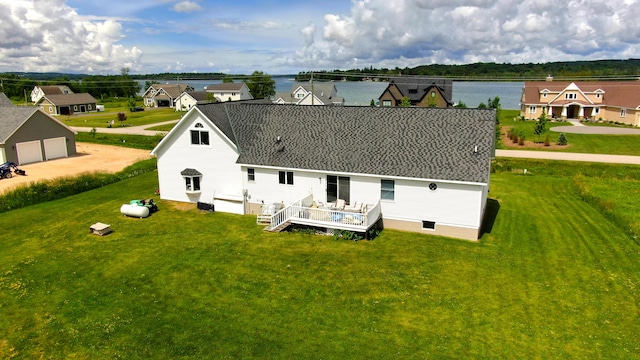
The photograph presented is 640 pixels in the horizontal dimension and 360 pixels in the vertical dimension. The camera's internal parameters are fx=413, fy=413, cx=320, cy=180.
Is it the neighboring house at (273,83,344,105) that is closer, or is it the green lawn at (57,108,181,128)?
the green lawn at (57,108,181,128)

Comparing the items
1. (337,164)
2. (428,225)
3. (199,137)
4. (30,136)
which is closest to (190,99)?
(30,136)

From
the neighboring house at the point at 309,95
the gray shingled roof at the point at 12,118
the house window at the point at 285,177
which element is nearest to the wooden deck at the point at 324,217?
the house window at the point at 285,177

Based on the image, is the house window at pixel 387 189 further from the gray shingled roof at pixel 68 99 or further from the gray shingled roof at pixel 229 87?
the gray shingled roof at pixel 229 87

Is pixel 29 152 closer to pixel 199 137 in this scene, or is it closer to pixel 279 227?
pixel 199 137

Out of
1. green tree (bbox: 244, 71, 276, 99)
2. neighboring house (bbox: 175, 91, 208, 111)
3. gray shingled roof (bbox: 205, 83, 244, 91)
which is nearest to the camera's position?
neighboring house (bbox: 175, 91, 208, 111)

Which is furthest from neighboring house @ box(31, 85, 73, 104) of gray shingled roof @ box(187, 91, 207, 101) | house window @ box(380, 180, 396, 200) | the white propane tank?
house window @ box(380, 180, 396, 200)

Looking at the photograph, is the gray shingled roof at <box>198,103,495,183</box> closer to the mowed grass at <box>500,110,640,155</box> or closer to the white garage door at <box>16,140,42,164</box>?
the white garage door at <box>16,140,42,164</box>

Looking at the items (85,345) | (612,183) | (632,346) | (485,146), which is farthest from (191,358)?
(612,183)
